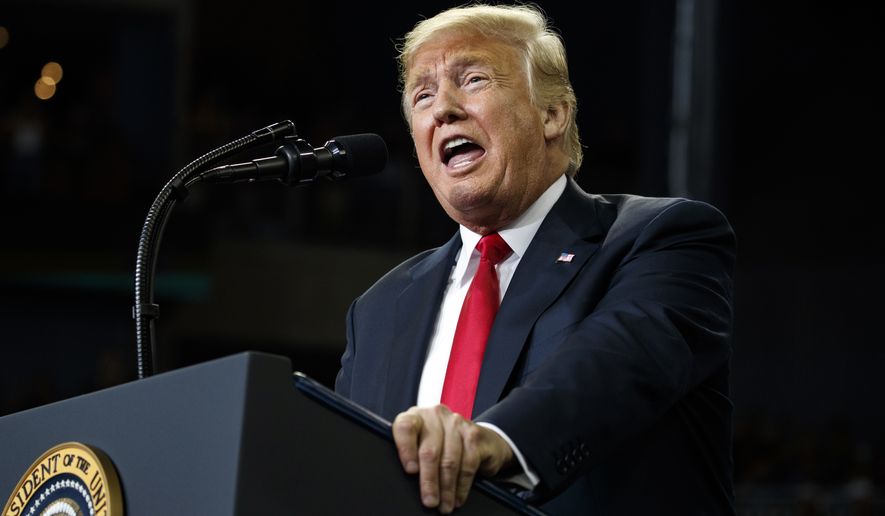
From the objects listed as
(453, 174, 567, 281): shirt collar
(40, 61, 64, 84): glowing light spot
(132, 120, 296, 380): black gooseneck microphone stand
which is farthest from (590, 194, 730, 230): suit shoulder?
(40, 61, 64, 84): glowing light spot

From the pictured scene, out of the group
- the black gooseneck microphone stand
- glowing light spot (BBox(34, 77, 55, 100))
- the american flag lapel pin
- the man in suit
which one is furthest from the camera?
glowing light spot (BBox(34, 77, 55, 100))

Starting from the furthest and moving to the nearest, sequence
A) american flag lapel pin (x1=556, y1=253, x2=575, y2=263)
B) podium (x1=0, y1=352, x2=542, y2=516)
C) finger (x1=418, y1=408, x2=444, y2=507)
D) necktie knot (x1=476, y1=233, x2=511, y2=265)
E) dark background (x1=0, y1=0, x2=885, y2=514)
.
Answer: dark background (x1=0, y1=0, x2=885, y2=514), necktie knot (x1=476, y1=233, x2=511, y2=265), american flag lapel pin (x1=556, y1=253, x2=575, y2=263), finger (x1=418, y1=408, x2=444, y2=507), podium (x1=0, y1=352, x2=542, y2=516)

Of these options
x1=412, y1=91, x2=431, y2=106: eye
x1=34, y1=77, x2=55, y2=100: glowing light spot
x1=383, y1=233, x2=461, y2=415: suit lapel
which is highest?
x1=412, y1=91, x2=431, y2=106: eye

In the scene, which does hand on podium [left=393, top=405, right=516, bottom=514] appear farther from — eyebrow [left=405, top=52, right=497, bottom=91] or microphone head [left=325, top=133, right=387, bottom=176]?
eyebrow [left=405, top=52, right=497, bottom=91]

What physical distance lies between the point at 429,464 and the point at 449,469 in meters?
0.02

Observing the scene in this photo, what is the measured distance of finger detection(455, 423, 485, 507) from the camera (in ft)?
3.99

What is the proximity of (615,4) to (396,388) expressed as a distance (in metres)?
10.2

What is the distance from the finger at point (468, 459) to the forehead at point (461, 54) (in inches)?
40.9

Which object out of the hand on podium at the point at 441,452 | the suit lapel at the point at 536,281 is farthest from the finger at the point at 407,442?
the suit lapel at the point at 536,281

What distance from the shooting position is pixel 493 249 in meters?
2.11

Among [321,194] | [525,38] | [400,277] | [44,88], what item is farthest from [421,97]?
[44,88]

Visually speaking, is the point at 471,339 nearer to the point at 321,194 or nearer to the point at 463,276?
the point at 463,276

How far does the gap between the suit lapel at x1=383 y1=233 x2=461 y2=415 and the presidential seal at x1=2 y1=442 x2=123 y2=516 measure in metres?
0.72

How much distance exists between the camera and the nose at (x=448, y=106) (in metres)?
2.17
